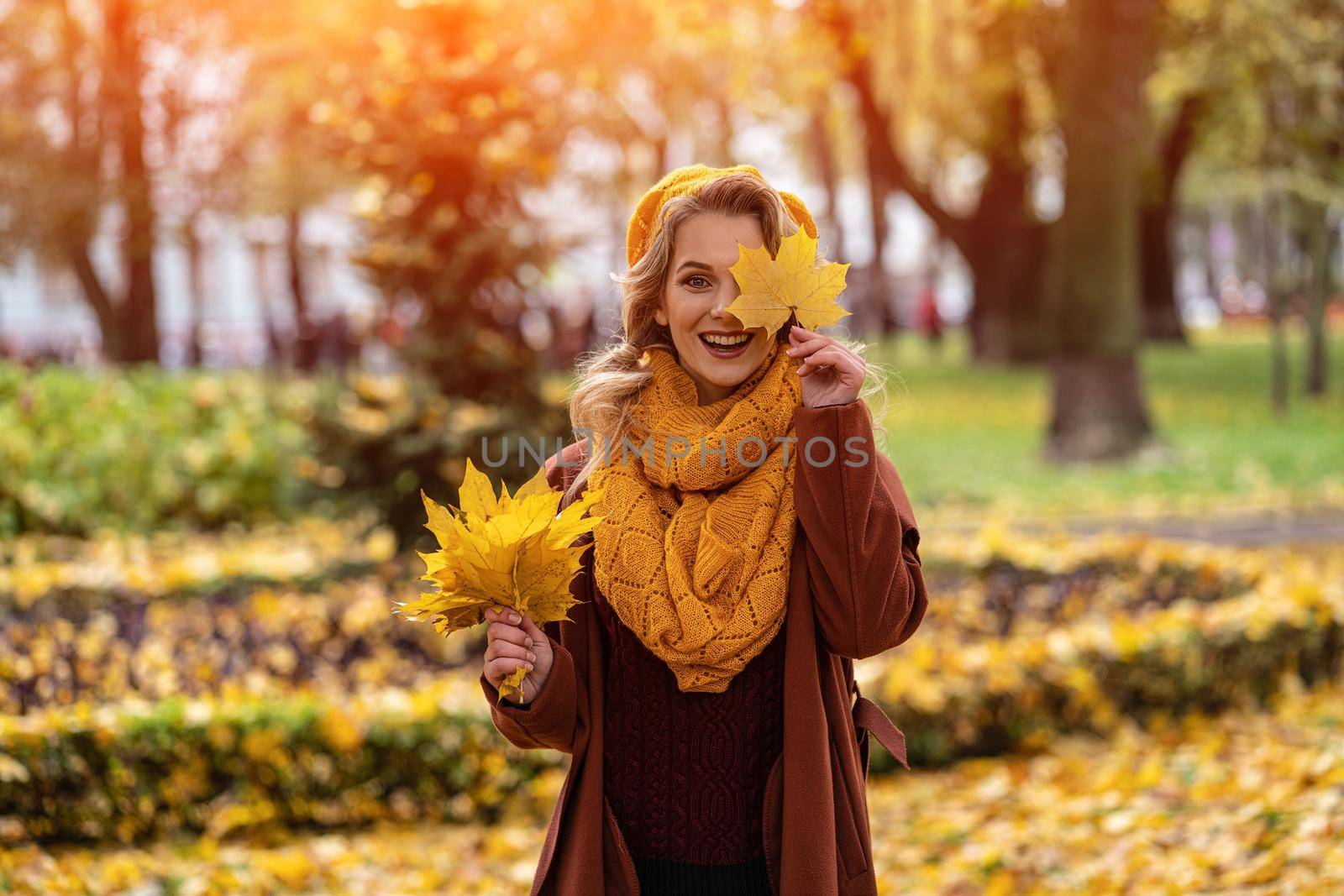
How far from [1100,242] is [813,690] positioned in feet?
38.4

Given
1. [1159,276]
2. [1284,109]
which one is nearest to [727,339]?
[1284,109]

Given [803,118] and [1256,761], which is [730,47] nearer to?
[1256,761]

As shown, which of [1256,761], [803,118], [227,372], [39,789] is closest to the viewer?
[39,789]

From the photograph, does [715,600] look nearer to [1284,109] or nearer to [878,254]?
[1284,109]

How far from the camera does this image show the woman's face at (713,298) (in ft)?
7.48

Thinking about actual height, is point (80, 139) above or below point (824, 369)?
above

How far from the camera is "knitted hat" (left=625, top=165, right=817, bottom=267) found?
2.31m

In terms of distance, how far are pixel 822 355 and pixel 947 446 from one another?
44.4 feet

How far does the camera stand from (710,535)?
222 centimetres

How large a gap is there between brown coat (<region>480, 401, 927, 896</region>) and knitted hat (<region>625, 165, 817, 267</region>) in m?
0.40

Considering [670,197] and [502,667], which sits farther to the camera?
[670,197]

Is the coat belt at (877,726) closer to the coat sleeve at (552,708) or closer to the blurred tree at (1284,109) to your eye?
the coat sleeve at (552,708)

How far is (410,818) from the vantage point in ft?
17.0

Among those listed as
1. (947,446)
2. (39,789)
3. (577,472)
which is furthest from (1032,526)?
(577,472)
